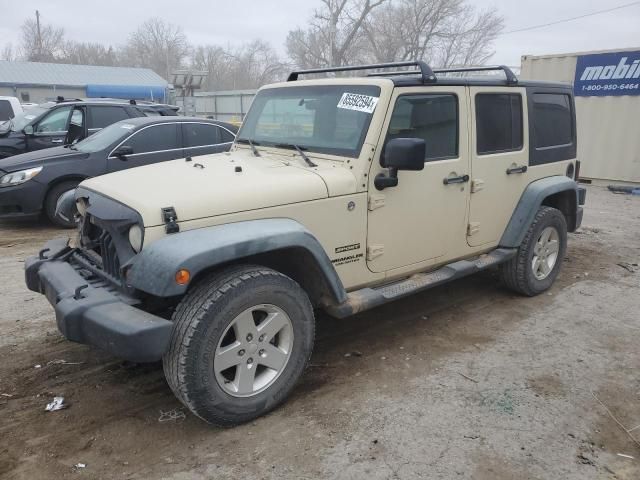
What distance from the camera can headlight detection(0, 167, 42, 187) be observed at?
7.33 meters

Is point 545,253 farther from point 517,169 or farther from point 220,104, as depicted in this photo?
point 220,104

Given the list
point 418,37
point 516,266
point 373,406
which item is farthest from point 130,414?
point 418,37

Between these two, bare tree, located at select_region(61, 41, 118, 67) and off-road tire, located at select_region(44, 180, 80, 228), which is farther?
bare tree, located at select_region(61, 41, 118, 67)

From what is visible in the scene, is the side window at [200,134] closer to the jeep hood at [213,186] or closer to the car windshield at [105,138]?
the car windshield at [105,138]

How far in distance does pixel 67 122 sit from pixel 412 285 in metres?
7.95

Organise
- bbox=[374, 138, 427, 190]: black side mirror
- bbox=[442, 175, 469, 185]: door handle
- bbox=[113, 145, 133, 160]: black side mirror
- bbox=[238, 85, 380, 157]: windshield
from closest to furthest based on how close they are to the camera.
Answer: bbox=[374, 138, 427, 190]: black side mirror, bbox=[238, 85, 380, 157]: windshield, bbox=[442, 175, 469, 185]: door handle, bbox=[113, 145, 133, 160]: black side mirror

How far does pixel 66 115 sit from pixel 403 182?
7953mm

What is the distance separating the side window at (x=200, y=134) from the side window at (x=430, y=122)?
16.5 ft

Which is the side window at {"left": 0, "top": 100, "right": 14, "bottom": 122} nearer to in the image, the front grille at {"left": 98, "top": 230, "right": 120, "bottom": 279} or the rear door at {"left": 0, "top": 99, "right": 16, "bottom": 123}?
the rear door at {"left": 0, "top": 99, "right": 16, "bottom": 123}

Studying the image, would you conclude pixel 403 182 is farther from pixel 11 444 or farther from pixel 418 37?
pixel 418 37

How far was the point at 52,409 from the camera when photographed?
10.6 ft

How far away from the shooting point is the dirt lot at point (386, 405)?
2760 mm

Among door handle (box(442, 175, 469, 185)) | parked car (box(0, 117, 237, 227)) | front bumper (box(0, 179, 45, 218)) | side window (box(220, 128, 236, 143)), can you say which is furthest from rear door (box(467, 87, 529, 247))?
front bumper (box(0, 179, 45, 218))

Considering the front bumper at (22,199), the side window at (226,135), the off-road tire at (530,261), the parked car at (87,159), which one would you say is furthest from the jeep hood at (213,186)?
the side window at (226,135)
